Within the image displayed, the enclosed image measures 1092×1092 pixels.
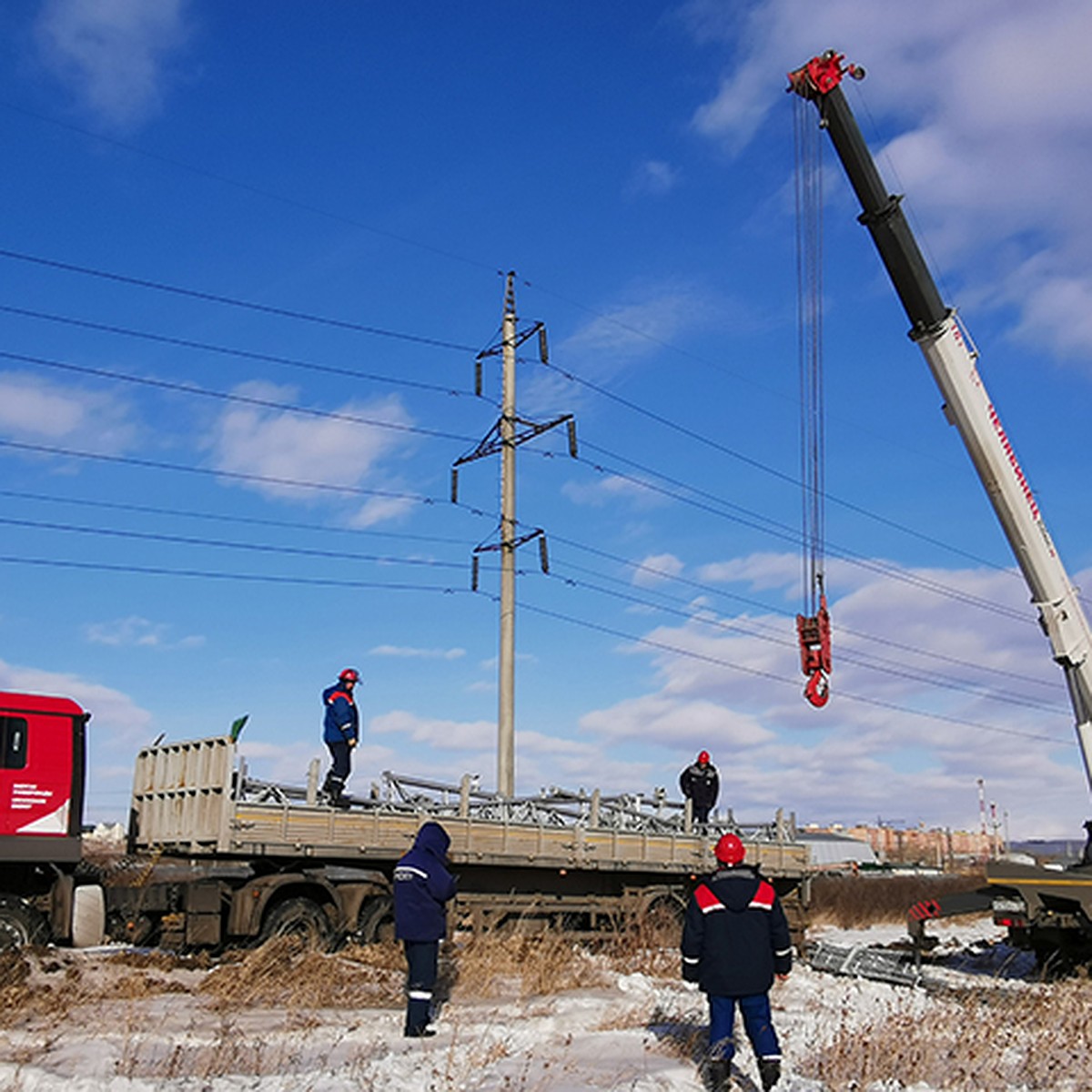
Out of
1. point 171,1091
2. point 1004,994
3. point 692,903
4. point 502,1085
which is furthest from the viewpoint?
point 1004,994

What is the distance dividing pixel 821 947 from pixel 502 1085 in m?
10.6

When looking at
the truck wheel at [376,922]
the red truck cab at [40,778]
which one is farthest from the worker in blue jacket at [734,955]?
the red truck cab at [40,778]

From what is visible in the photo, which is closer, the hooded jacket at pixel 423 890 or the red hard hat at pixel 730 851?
the red hard hat at pixel 730 851

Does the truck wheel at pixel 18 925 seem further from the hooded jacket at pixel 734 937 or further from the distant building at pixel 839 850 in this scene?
the distant building at pixel 839 850

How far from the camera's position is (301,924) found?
14.9 m

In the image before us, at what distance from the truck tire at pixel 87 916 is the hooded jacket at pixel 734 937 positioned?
8324 millimetres

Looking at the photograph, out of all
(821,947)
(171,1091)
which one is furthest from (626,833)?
(171,1091)

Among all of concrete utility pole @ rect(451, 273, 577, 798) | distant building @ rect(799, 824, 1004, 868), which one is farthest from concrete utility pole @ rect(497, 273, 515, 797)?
distant building @ rect(799, 824, 1004, 868)

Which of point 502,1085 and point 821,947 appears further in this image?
point 821,947

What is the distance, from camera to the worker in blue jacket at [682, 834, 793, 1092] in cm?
871

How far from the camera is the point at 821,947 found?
17891 millimetres

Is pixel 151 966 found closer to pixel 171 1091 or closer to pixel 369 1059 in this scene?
pixel 369 1059

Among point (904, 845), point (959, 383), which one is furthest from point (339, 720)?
point (904, 845)

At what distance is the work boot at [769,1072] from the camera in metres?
8.55
